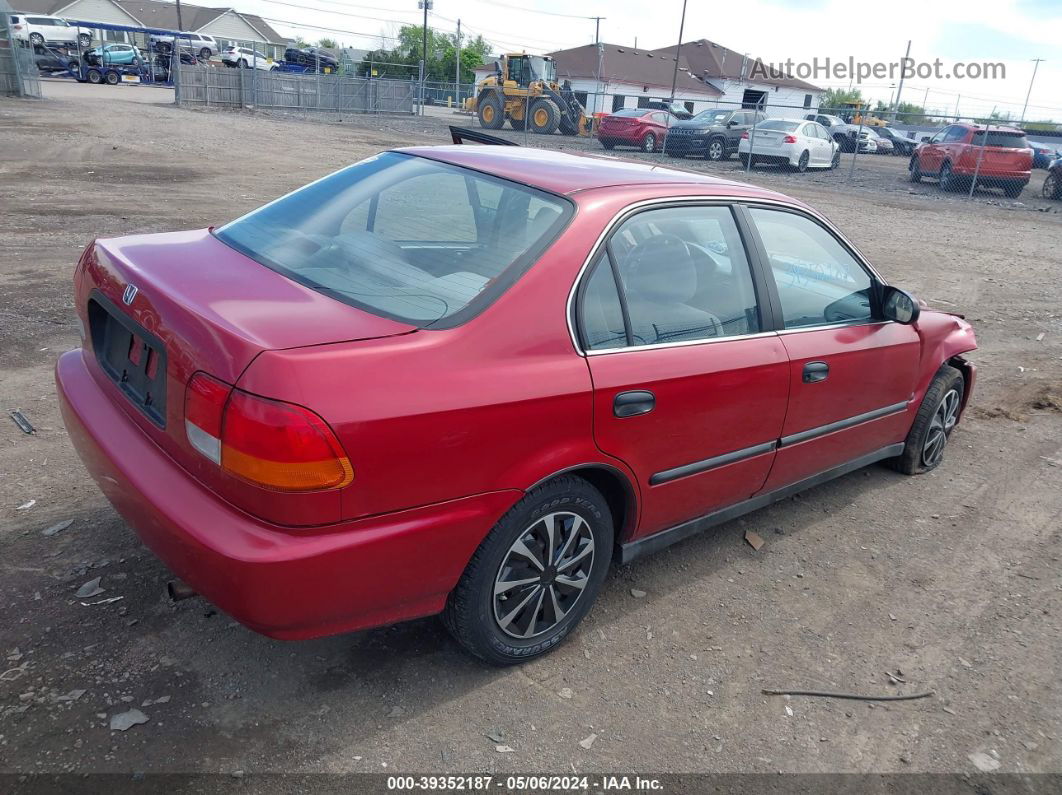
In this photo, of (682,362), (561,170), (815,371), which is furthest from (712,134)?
(682,362)

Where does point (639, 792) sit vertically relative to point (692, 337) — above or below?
below

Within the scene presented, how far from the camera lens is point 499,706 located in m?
2.82

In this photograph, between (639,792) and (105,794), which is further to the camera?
(639,792)

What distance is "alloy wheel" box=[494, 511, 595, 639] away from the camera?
284cm

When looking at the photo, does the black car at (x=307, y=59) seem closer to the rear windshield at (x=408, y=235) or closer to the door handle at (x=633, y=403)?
the rear windshield at (x=408, y=235)

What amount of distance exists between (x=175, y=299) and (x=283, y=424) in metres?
0.70

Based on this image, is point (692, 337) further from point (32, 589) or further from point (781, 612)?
point (32, 589)

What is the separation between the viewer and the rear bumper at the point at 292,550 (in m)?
2.29

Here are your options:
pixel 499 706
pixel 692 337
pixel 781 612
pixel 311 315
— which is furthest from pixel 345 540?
pixel 781 612

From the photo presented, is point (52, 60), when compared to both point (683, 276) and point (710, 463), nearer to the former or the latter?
point (683, 276)

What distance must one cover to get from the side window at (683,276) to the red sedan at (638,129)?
80.0 ft

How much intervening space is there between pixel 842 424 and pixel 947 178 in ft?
72.5

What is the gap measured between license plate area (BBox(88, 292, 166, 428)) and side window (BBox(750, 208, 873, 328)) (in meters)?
2.47

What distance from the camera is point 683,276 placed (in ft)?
10.9
